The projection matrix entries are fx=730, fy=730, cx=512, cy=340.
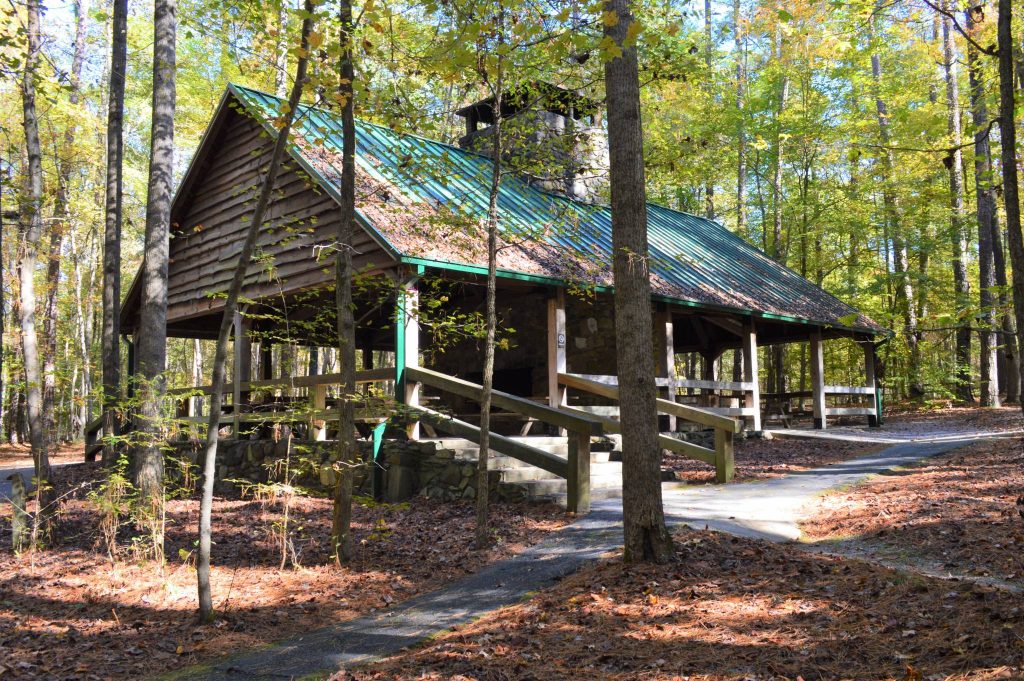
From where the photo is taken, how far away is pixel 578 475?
773cm

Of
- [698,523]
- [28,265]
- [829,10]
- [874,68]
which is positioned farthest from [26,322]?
[874,68]

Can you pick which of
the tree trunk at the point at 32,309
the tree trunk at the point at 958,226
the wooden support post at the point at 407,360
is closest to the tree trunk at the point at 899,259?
the tree trunk at the point at 958,226

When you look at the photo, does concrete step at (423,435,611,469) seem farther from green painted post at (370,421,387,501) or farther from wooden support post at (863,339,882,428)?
wooden support post at (863,339,882,428)

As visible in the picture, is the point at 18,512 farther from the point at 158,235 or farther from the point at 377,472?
the point at 377,472

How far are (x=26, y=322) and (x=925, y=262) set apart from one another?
28.8 m

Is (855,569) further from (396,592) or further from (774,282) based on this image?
(774,282)

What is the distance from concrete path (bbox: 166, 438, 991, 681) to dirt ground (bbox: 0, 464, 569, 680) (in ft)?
0.88

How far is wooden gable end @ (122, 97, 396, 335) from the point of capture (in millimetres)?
11336

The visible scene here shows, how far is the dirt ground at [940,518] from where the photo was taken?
17.3ft

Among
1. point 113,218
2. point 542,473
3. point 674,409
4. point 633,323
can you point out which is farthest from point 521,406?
point 113,218

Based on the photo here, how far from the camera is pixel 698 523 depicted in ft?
22.4

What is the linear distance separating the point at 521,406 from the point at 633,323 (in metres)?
3.40

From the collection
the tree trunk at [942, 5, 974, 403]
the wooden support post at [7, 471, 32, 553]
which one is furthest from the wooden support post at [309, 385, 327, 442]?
the tree trunk at [942, 5, 974, 403]

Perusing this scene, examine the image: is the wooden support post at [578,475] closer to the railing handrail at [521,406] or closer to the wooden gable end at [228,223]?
the railing handrail at [521,406]
